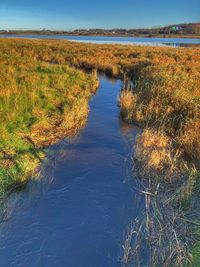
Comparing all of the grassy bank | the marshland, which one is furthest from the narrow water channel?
the grassy bank

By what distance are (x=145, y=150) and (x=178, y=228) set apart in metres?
4.03

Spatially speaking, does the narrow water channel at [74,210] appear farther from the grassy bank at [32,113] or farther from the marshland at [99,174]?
the grassy bank at [32,113]

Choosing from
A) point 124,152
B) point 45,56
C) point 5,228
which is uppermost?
point 5,228

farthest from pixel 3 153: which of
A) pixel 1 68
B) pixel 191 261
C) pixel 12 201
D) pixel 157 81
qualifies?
pixel 1 68

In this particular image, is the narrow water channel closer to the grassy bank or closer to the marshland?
the marshland

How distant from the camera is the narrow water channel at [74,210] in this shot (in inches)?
251

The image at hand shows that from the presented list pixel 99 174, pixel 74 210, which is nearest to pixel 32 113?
pixel 99 174

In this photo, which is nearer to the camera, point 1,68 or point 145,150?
point 145,150

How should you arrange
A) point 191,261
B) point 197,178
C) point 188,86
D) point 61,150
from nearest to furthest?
point 191,261 < point 197,178 < point 61,150 < point 188,86

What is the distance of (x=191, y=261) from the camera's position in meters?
5.73

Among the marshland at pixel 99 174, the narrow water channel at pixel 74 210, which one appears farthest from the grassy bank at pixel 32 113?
the narrow water channel at pixel 74 210

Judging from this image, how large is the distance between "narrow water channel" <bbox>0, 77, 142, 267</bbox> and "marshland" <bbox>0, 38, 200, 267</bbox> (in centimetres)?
2

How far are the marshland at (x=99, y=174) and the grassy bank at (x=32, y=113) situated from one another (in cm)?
4

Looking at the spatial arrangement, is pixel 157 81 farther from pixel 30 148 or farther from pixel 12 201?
pixel 12 201
